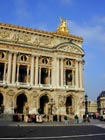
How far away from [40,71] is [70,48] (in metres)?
8.93

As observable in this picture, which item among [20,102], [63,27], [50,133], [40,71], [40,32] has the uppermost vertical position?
[63,27]

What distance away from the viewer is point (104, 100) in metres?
118

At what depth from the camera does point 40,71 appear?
49.5 m

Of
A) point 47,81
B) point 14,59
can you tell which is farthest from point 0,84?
point 47,81

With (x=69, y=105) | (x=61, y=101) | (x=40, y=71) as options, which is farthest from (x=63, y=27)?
(x=69, y=105)

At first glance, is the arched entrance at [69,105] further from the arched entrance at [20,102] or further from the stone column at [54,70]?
the arched entrance at [20,102]

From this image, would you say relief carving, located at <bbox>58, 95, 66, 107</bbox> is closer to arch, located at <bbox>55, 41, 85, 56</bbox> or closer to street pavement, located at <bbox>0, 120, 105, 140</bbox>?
arch, located at <bbox>55, 41, 85, 56</bbox>

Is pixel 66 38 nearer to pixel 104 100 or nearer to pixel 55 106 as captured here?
pixel 55 106

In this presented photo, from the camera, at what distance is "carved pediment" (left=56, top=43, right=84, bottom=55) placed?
5225 centimetres

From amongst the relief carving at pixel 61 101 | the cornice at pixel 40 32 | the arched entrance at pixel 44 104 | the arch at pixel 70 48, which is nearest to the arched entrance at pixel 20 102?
the arched entrance at pixel 44 104

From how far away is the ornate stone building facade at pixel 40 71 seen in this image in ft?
151

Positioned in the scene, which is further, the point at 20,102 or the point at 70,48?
the point at 70,48

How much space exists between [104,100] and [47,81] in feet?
236

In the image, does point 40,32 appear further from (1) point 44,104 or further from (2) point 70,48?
(1) point 44,104
